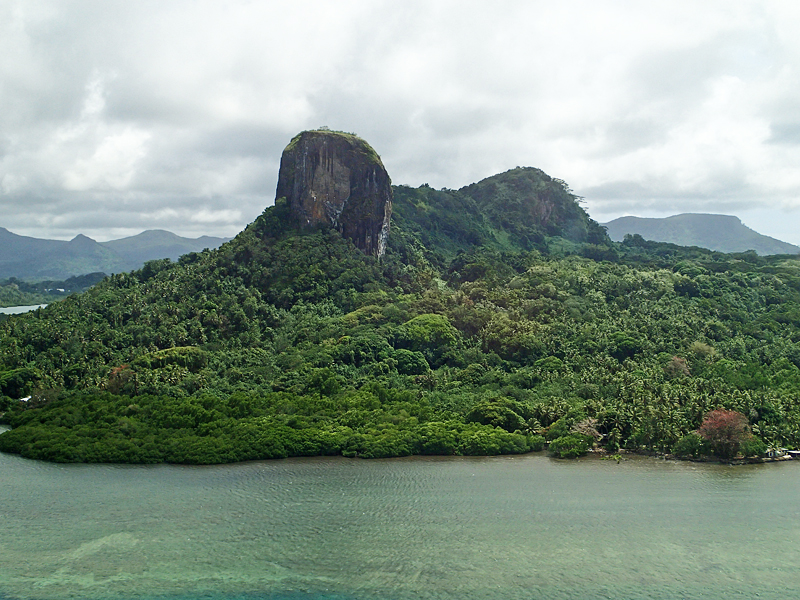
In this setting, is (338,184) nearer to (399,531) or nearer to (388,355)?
(388,355)

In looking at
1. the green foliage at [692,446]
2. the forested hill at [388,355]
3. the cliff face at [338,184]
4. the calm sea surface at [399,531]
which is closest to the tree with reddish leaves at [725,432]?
the green foliage at [692,446]

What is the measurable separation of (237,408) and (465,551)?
27.6 m

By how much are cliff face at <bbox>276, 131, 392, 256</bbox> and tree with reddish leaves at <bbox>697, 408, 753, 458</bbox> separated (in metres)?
59.5

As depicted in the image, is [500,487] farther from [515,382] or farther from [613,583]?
[515,382]

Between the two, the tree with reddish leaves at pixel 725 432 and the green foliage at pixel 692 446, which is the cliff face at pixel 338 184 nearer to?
the green foliage at pixel 692 446

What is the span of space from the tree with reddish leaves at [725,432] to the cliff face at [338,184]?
195 feet

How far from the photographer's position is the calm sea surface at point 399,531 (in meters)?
28.9

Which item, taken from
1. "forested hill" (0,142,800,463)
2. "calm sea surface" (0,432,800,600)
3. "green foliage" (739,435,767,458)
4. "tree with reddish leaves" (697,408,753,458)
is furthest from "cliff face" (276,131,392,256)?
"green foliage" (739,435,767,458)

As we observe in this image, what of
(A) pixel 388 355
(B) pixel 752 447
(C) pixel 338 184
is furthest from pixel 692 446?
(C) pixel 338 184

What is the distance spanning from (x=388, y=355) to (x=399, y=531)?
32763 mm

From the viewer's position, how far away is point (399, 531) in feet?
112

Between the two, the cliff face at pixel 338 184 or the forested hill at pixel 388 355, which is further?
the cliff face at pixel 338 184

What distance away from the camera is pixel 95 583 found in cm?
2905

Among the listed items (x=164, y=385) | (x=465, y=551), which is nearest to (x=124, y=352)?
(x=164, y=385)
